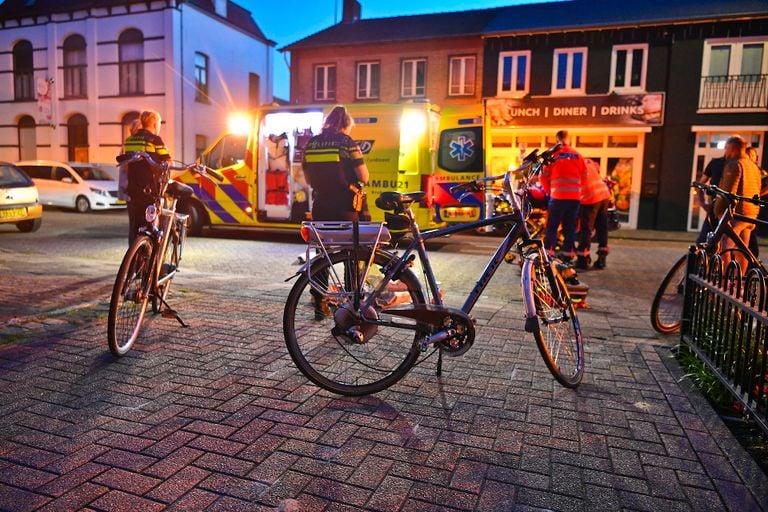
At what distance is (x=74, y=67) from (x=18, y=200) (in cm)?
1649

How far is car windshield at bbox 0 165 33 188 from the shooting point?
38.8ft

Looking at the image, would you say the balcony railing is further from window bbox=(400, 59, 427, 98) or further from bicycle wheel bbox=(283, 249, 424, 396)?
bicycle wheel bbox=(283, 249, 424, 396)

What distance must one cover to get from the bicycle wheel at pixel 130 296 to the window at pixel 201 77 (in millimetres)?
22194

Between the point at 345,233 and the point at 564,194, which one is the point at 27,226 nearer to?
the point at 564,194

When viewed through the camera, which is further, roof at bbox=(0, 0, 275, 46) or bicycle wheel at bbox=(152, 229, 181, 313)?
roof at bbox=(0, 0, 275, 46)

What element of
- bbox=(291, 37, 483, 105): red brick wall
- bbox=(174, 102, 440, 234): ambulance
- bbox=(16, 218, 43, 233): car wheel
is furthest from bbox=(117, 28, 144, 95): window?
bbox=(174, 102, 440, 234): ambulance

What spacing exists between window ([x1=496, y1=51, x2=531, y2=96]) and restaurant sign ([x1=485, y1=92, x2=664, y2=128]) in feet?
1.42

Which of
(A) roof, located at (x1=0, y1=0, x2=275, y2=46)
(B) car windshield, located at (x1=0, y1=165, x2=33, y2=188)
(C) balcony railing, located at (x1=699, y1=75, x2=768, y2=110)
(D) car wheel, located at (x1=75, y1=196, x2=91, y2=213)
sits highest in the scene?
(A) roof, located at (x1=0, y1=0, x2=275, y2=46)

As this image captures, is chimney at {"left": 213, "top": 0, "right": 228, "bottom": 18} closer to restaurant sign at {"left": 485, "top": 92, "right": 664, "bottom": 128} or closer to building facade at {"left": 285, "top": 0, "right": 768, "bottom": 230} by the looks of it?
building facade at {"left": 285, "top": 0, "right": 768, "bottom": 230}

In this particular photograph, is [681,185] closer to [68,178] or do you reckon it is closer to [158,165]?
[158,165]

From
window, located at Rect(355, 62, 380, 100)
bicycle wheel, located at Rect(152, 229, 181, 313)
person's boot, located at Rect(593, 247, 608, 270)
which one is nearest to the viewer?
bicycle wheel, located at Rect(152, 229, 181, 313)

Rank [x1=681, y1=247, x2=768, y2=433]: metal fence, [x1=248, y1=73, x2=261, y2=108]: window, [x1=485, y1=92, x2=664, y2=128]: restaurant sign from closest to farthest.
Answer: [x1=681, y1=247, x2=768, y2=433]: metal fence
[x1=485, y1=92, x2=664, y2=128]: restaurant sign
[x1=248, y1=73, x2=261, y2=108]: window

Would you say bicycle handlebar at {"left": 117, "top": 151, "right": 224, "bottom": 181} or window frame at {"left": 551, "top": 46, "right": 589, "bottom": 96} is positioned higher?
window frame at {"left": 551, "top": 46, "right": 589, "bottom": 96}

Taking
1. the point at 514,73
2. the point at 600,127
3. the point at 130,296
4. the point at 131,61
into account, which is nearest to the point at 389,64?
the point at 514,73
